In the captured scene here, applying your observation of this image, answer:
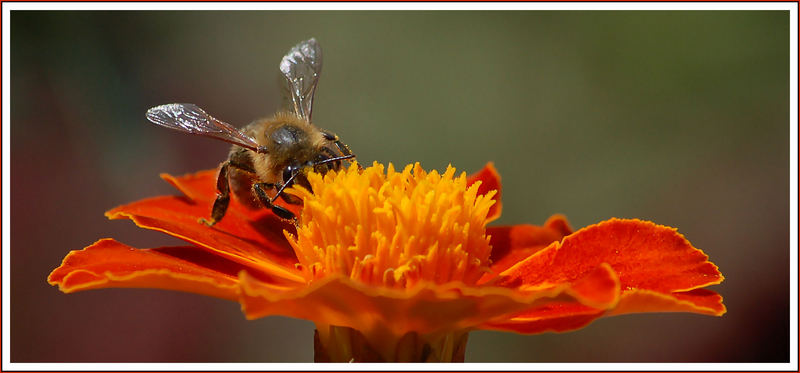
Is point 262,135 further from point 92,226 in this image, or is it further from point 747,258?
point 747,258

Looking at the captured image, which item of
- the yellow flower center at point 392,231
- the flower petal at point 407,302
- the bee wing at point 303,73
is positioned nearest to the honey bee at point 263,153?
the yellow flower center at point 392,231

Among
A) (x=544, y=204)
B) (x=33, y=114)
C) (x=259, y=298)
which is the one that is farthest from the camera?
(x=544, y=204)

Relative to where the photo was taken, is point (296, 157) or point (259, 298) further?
point (296, 157)

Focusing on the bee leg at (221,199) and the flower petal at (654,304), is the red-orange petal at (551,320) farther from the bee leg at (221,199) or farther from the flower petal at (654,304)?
the bee leg at (221,199)

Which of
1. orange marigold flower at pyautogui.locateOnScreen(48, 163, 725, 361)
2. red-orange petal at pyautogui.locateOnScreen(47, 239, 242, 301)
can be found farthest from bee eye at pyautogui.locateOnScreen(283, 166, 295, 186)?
red-orange petal at pyautogui.locateOnScreen(47, 239, 242, 301)

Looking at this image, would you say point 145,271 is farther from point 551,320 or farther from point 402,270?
point 551,320

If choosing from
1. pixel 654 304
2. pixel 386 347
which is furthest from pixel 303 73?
pixel 654 304

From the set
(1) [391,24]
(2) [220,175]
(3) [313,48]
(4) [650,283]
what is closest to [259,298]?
(2) [220,175]
